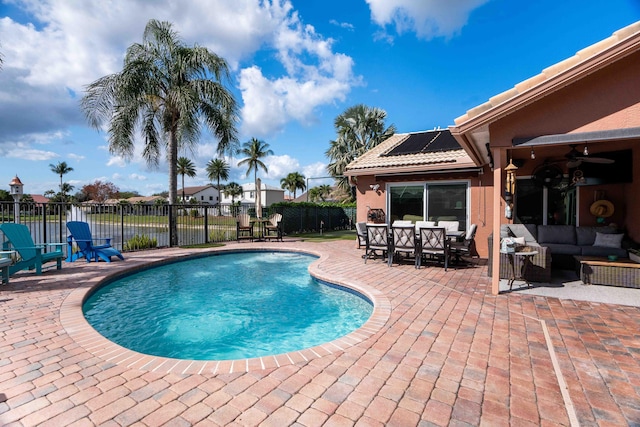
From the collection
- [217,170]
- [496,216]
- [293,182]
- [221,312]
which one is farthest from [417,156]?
[217,170]

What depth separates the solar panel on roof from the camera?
1098cm

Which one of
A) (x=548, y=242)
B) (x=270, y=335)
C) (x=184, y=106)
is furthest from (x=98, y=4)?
(x=548, y=242)

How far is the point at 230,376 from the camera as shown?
8.94 feet

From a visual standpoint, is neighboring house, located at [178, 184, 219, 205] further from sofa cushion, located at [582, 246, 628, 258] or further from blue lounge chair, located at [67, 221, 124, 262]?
sofa cushion, located at [582, 246, 628, 258]

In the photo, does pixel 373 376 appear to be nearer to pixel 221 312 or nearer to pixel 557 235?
pixel 221 312

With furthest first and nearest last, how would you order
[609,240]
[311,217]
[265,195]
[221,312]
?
1. [265,195]
2. [311,217]
3. [609,240]
4. [221,312]

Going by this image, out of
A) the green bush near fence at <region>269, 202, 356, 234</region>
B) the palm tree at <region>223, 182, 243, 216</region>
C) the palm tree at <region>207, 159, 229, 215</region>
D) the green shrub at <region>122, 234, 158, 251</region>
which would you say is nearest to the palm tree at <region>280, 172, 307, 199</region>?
the palm tree at <region>223, 182, 243, 216</region>

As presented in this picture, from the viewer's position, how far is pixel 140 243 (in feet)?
36.5

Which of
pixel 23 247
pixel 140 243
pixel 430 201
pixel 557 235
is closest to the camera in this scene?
pixel 23 247

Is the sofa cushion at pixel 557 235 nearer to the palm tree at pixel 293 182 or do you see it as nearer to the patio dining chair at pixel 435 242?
the patio dining chair at pixel 435 242

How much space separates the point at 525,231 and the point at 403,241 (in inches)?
131

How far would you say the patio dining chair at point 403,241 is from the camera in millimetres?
7711

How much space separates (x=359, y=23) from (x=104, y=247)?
11.3 metres

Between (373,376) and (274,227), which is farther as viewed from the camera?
(274,227)
